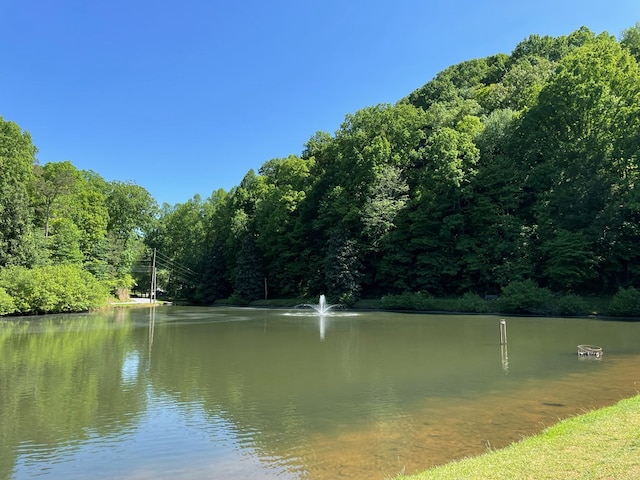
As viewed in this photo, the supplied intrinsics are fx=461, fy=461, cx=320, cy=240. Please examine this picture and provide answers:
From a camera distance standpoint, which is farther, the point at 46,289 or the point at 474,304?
the point at 46,289

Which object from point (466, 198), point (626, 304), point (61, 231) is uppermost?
point (466, 198)

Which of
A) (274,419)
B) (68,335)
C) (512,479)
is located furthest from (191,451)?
(68,335)

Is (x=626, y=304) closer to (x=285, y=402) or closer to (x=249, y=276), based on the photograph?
(x=285, y=402)

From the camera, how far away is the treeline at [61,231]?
35.7 meters

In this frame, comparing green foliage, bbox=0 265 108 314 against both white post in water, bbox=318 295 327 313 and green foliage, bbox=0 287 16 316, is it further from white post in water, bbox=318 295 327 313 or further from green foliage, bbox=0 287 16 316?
white post in water, bbox=318 295 327 313

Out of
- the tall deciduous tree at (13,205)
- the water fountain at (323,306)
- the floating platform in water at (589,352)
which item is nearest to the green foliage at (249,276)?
the water fountain at (323,306)

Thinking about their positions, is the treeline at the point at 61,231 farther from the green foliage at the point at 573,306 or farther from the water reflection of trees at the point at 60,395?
the green foliage at the point at 573,306

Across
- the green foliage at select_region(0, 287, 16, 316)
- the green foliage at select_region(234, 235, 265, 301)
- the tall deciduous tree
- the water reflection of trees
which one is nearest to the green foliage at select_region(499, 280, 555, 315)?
the water reflection of trees

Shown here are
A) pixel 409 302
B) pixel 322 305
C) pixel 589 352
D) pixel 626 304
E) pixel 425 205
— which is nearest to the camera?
pixel 589 352

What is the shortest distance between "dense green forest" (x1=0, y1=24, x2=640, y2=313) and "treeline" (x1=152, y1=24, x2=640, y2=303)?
14 cm

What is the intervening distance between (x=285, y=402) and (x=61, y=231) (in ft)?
155

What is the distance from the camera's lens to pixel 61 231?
48.2m

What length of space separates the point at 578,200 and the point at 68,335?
33.6m

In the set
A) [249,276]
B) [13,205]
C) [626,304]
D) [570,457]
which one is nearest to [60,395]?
[570,457]
